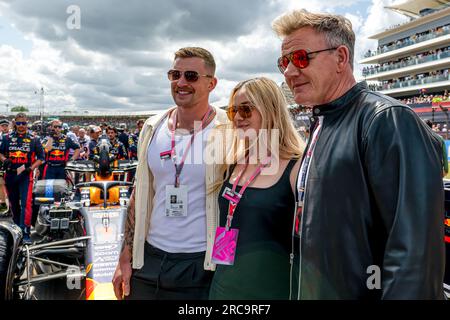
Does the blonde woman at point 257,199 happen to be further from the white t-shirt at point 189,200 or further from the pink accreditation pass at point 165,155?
the pink accreditation pass at point 165,155

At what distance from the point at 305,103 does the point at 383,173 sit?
499 millimetres

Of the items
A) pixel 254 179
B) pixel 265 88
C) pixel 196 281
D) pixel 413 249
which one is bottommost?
pixel 196 281

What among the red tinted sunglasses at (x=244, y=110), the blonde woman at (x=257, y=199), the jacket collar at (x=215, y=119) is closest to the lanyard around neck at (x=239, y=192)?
the blonde woman at (x=257, y=199)

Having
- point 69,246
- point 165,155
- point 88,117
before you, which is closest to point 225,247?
point 165,155

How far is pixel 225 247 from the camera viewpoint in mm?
A: 1799

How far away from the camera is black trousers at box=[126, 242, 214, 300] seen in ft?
6.48

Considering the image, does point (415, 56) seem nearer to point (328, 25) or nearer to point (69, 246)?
point (69, 246)

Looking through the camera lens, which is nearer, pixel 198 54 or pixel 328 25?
pixel 328 25

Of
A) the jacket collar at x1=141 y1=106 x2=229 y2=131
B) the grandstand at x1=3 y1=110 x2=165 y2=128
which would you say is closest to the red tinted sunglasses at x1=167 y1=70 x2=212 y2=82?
the jacket collar at x1=141 y1=106 x2=229 y2=131

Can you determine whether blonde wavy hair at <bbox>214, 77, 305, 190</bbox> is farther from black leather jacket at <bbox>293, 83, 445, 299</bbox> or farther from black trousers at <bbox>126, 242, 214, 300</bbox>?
black trousers at <bbox>126, 242, 214, 300</bbox>

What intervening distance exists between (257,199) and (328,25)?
780 millimetres
